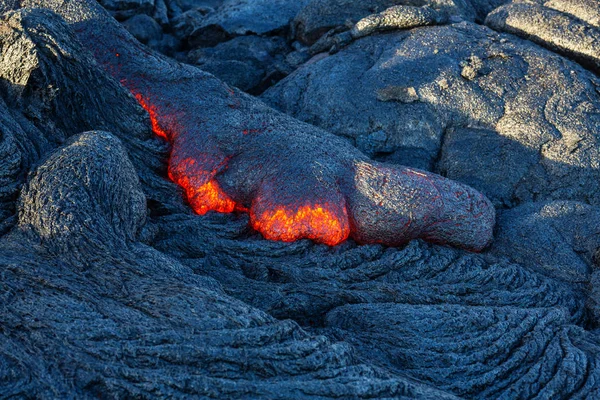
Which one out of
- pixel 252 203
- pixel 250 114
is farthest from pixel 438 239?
pixel 250 114

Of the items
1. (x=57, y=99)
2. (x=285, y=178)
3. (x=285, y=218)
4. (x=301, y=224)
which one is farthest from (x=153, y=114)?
(x=301, y=224)

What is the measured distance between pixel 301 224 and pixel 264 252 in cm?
43

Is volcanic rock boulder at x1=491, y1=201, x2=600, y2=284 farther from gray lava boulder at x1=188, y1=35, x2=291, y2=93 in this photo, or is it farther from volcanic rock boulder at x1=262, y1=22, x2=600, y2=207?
gray lava boulder at x1=188, y1=35, x2=291, y2=93

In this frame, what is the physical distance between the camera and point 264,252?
6.24 meters

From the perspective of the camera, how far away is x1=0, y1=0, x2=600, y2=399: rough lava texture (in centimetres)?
412

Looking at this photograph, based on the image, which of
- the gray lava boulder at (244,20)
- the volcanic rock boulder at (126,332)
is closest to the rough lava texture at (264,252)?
the volcanic rock boulder at (126,332)

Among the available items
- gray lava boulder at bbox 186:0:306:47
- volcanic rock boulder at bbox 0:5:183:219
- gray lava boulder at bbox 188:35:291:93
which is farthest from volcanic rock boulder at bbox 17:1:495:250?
gray lava boulder at bbox 186:0:306:47

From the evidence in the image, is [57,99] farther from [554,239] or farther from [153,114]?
[554,239]

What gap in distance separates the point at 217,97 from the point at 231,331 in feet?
12.3

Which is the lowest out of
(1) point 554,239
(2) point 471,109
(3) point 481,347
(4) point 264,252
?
(1) point 554,239

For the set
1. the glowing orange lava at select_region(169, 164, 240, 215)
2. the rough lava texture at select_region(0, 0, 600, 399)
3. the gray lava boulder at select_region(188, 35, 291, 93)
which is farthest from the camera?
the gray lava boulder at select_region(188, 35, 291, 93)

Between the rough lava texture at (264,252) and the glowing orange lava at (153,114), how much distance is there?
0.04 ft

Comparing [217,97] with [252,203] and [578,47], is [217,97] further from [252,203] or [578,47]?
[578,47]

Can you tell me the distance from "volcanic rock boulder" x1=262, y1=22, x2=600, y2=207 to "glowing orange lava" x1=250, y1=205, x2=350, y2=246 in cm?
218
